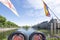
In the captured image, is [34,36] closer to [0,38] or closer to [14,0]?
[14,0]

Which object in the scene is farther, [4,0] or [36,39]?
[4,0]

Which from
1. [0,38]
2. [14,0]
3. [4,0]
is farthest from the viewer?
[0,38]

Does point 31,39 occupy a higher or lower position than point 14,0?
lower

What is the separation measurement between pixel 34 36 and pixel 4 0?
6.65 feet

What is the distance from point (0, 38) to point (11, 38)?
4229 mm

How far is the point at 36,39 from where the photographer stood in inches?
57.8

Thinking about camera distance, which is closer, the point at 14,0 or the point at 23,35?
the point at 23,35

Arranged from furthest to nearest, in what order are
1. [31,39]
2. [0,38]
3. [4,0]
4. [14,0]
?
[0,38]
[14,0]
[4,0]
[31,39]

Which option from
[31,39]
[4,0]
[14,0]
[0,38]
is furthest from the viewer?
[0,38]

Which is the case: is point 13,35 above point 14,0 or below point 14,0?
below

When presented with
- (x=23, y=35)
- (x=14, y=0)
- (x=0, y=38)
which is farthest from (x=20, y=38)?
(x=0, y=38)

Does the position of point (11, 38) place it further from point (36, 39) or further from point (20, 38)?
point (36, 39)

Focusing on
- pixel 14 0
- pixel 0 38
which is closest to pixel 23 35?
pixel 14 0

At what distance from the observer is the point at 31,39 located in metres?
1.45
